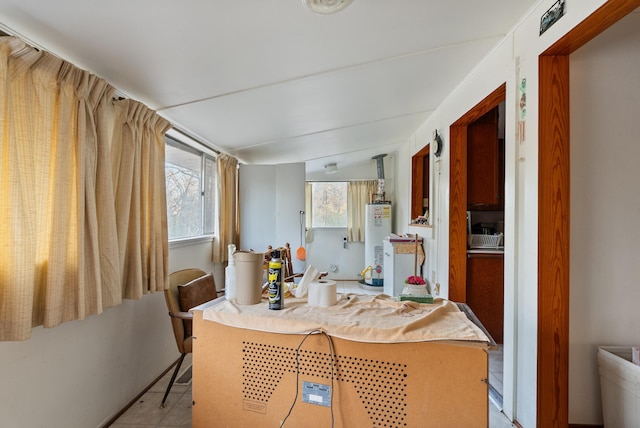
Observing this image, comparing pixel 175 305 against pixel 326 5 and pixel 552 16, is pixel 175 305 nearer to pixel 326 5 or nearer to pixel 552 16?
pixel 326 5

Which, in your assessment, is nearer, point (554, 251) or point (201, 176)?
point (554, 251)

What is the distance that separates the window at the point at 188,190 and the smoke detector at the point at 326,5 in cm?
187

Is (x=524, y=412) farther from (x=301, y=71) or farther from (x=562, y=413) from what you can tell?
(x=301, y=71)

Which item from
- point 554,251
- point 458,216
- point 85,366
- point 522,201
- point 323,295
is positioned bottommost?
point 85,366

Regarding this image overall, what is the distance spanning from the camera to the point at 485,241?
3027 mm

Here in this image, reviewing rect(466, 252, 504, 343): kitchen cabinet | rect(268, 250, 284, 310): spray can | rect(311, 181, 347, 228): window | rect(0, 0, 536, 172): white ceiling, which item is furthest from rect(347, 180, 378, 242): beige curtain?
rect(268, 250, 284, 310): spray can

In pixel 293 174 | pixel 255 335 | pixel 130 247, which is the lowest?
pixel 255 335

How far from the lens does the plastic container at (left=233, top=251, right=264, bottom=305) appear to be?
140cm

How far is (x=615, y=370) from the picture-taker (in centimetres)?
150

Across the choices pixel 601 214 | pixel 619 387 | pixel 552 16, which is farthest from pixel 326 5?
pixel 619 387

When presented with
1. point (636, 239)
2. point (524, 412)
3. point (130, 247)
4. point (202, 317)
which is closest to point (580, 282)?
point (636, 239)

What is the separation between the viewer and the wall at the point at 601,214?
5.33 feet

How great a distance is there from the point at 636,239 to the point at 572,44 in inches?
42.4

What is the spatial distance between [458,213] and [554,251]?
1.34m
